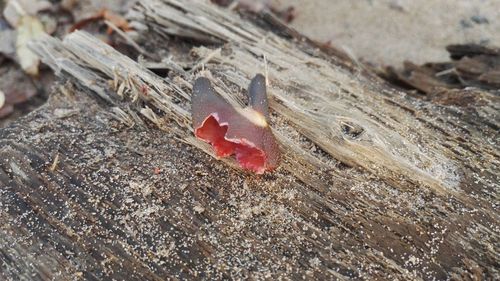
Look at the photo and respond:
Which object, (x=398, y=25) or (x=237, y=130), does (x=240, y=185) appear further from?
(x=398, y=25)

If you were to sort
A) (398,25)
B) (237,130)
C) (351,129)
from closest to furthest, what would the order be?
1. (237,130)
2. (351,129)
3. (398,25)

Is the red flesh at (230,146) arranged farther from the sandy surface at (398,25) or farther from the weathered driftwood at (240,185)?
the sandy surface at (398,25)

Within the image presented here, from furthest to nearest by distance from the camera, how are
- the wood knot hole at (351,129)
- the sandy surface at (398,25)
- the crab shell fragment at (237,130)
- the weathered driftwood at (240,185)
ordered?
1. the sandy surface at (398,25)
2. the wood knot hole at (351,129)
3. the crab shell fragment at (237,130)
4. the weathered driftwood at (240,185)

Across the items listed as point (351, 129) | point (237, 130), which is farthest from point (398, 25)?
point (237, 130)

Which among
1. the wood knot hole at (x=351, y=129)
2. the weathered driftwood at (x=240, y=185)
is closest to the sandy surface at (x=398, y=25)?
the weathered driftwood at (x=240, y=185)

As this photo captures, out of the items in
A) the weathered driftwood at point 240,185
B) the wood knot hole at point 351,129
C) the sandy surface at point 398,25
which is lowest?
the weathered driftwood at point 240,185

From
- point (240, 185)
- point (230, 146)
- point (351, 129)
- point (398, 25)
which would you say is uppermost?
point (398, 25)
